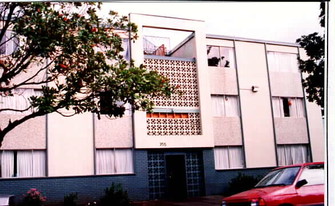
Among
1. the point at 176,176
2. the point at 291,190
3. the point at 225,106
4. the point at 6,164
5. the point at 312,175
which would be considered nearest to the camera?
the point at 291,190

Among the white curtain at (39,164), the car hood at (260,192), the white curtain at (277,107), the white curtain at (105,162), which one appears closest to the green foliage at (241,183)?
the white curtain at (277,107)

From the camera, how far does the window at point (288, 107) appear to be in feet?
59.1

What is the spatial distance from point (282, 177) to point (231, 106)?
10.9 metres

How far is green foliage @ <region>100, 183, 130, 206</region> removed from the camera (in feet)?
44.7

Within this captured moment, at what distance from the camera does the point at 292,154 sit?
17812 millimetres

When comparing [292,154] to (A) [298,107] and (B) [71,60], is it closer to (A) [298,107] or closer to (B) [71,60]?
(A) [298,107]

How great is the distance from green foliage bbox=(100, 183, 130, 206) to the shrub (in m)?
2.06

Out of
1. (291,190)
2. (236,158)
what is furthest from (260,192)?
(236,158)

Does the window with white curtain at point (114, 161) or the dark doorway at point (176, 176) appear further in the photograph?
the dark doorway at point (176, 176)

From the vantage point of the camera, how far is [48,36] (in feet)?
24.2

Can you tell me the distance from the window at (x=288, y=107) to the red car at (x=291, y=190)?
38.2ft

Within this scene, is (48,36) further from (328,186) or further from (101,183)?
(101,183)

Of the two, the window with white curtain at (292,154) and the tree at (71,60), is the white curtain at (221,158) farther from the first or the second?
the tree at (71,60)

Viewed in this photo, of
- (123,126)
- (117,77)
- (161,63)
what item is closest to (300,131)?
(161,63)
